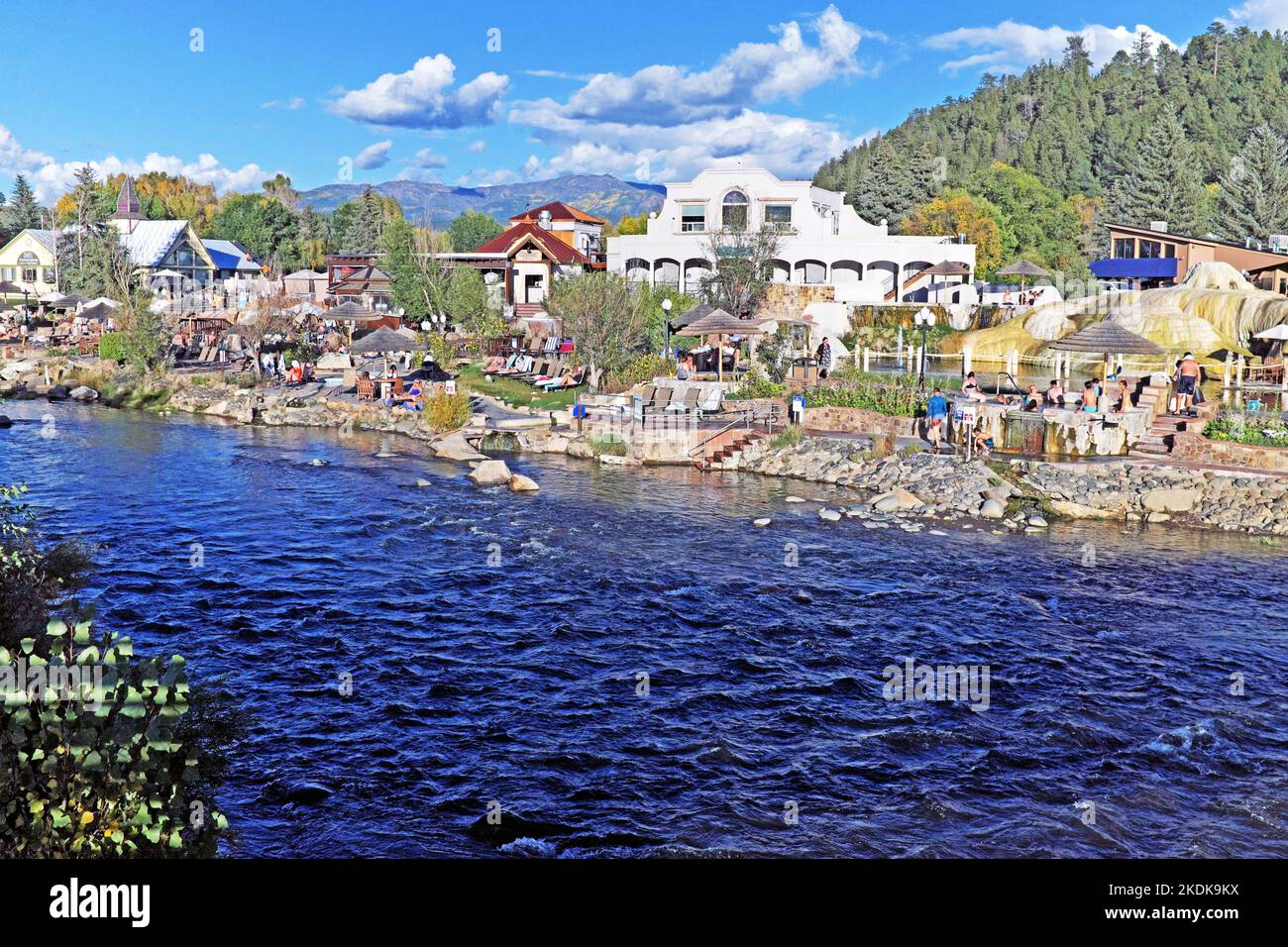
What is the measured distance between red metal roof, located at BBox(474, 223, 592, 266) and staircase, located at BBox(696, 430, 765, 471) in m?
34.7

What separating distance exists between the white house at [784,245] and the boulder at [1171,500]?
35844 millimetres

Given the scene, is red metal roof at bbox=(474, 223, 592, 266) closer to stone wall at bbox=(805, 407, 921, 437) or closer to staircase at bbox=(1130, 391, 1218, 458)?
stone wall at bbox=(805, 407, 921, 437)

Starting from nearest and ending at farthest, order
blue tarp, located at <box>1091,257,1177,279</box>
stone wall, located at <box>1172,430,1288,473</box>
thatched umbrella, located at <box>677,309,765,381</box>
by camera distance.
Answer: stone wall, located at <box>1172,430,1288,473</box>, thatched umbrella, located at <box>677,309,765,381</box>, blue tarp, located at <box>1091,257,1177,279</box>

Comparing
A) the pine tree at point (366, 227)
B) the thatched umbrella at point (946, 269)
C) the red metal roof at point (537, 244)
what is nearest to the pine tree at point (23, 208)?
the pine tree at point (366, 227)

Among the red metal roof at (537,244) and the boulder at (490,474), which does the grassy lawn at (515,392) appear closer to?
the boulder at (490,474)

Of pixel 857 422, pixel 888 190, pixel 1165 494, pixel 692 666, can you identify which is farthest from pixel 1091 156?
pixel 692 666

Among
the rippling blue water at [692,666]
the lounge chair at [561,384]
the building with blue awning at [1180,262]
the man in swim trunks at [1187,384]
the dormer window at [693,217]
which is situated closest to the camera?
the rippling blue water at [692,666]

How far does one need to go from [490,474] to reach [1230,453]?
18497 mm

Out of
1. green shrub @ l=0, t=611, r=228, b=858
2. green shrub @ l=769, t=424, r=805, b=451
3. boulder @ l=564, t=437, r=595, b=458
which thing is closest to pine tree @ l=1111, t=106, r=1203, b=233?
green shrub @ l=769, t=424, r=805, b=451

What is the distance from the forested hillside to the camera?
76.4m

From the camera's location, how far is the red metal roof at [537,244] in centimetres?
6353

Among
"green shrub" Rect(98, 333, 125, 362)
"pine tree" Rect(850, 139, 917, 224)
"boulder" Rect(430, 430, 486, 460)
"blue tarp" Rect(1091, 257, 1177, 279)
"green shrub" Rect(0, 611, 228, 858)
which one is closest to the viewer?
"green shrub" Rect(0, 611, 228, 858)

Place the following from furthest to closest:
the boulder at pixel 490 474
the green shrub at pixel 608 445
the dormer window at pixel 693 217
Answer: the dormer window at pixel 693 217 < the green shrub at pixel 608 445 < the boulder at pixel 490 474
